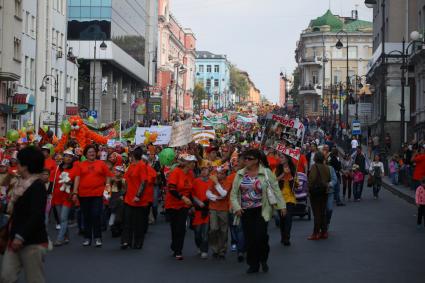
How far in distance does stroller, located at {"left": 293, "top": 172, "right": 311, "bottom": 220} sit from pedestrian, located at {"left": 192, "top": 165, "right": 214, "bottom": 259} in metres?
4.57

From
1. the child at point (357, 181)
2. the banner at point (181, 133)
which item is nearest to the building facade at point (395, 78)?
the child at point (357, 181)

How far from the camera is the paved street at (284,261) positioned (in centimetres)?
1234

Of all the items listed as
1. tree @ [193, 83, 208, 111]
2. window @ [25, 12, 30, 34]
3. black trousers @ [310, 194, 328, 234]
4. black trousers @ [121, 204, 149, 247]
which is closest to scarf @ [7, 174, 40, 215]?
black trousers @ [121, 204, 149, 247]

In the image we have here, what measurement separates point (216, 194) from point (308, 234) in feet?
13.4

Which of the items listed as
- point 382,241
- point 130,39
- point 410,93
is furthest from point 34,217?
point 130,39

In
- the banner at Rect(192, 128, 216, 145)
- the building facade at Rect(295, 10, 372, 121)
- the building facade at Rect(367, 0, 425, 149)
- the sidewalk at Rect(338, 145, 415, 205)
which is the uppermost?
the building facade at Rect(295, 10, 372, 121)

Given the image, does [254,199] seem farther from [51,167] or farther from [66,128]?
[66,128]

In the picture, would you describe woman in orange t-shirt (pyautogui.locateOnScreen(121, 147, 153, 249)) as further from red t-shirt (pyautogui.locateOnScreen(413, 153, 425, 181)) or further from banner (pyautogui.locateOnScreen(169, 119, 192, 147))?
banner (pyautogui.locateOnScreen(169, 119, 192, 147))

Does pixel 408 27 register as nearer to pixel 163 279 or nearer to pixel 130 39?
pixel 130 39

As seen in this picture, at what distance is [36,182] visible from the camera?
8539 mm

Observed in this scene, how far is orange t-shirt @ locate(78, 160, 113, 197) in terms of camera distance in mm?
15547

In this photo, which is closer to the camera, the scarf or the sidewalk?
the scarf

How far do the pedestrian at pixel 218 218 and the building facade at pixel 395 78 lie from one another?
37256 mm

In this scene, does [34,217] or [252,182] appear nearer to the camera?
[34,217]
